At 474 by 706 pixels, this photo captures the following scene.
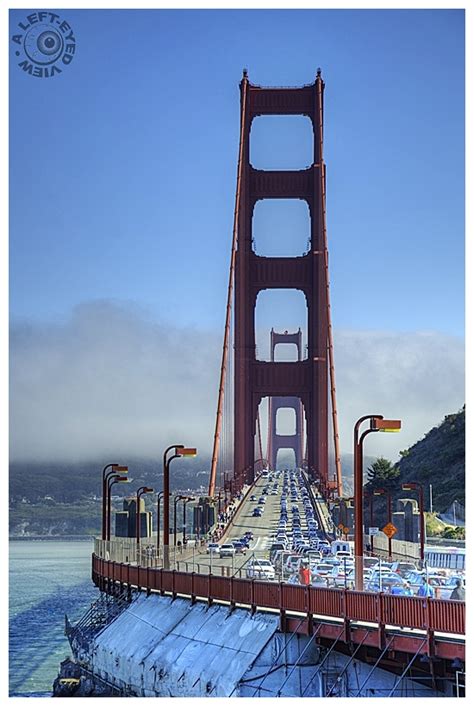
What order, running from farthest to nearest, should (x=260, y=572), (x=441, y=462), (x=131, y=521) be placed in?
(x=441, y=462)
(x=131, y=521)
(x=260, y=572)

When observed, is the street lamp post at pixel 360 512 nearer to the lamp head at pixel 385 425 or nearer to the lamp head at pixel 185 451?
the lamp head at pixel 385 425

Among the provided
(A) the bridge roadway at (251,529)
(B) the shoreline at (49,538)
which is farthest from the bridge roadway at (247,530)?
(B) the shoreline at (49,538)

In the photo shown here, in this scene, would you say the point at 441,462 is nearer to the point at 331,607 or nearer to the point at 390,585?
the point at 331,607

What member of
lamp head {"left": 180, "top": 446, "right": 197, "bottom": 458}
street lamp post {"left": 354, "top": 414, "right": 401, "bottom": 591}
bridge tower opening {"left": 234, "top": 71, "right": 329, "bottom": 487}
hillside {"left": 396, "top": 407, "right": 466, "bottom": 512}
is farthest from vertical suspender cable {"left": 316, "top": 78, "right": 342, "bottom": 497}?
street lamp post {"left": 354, "top": 414, "right": 401, "bottom": 591}

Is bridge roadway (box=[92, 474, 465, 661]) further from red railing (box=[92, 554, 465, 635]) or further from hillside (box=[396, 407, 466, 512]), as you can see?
hillside (box=[396, 407, 466, 512])

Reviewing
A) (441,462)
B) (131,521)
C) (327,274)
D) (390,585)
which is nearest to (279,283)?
(327,274)

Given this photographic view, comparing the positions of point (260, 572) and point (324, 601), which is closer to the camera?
point (324, 601)
